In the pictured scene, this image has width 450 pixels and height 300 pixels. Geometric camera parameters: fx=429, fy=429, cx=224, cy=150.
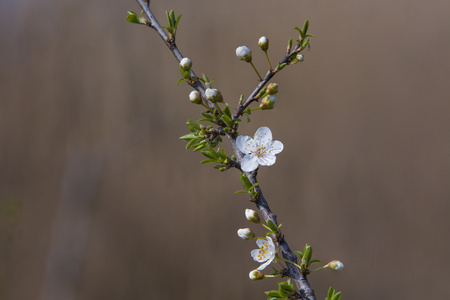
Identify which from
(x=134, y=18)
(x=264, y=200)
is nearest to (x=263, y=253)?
(x=264, y=200)

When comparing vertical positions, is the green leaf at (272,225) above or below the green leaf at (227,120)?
below

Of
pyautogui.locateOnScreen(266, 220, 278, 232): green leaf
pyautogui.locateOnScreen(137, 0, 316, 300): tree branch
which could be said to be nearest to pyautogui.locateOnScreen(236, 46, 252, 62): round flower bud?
pyautogui.locateOnScreen(137, 0, 316, 300): tree branch

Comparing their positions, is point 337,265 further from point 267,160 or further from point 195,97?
point 195,97

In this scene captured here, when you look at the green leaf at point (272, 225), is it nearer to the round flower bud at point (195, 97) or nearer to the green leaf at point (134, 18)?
the round flower bud at point (195, 97)

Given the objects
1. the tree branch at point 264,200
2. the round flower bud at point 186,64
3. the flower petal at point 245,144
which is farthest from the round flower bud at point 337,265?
the round flower bud at point 186,64

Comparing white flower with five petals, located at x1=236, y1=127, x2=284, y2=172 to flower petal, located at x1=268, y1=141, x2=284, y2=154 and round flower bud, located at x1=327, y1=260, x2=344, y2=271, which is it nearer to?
flower petal, located at x1=268, y1=141, x2=284, y2=154

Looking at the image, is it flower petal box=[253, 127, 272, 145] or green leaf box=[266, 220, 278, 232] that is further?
flower petal box=[253, 127, 272, 145]

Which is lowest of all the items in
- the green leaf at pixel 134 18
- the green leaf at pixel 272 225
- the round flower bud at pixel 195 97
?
the green leaf at pixel 272 225

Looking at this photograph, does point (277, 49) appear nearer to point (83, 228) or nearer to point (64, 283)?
point (83, 228)
